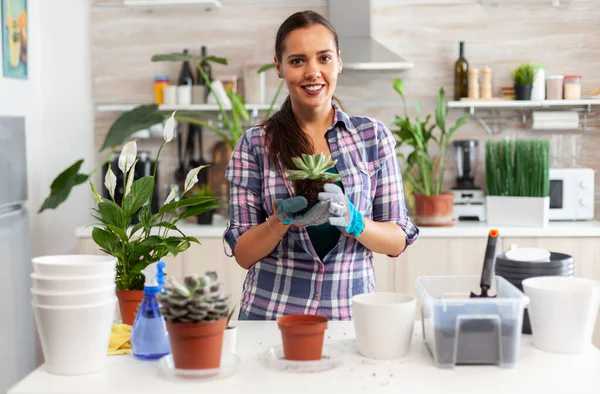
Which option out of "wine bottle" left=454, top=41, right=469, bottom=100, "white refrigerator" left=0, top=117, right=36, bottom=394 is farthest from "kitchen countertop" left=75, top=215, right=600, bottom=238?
"wine bottle" left=454, top=41, right=469, bottom=100

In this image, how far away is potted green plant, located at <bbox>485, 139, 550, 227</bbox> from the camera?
3621 mm

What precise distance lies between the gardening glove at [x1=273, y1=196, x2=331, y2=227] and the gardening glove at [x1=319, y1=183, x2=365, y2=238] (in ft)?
0.04

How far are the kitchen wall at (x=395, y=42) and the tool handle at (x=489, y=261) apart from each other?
2569 millimetres

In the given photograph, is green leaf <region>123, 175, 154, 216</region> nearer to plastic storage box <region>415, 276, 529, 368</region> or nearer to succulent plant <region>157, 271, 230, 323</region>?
succulent plant <region>157, 271, 230, 323</region>

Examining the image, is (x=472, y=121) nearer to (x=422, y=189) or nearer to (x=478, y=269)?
(x=422, y=189)

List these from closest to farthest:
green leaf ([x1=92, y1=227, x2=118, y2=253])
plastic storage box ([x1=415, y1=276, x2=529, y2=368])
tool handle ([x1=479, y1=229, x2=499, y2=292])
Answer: plastic storage box ([x1=415, y1=276, x2=529, y2=368]), tool handle ([x1=479, y1=229, x2=499, y2=292]), green leaf ([x1=92, y1=227, x2=118, y2=253])

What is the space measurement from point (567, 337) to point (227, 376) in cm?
69

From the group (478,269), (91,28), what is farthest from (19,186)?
(478,269)

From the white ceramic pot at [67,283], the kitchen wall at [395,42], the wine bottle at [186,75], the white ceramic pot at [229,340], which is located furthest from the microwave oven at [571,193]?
the white ceramic pot at [67,283]

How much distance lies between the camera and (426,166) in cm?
386

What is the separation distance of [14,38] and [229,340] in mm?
2686

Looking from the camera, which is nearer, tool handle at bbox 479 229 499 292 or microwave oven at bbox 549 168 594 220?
tool handle at bbox 479 229 499 292

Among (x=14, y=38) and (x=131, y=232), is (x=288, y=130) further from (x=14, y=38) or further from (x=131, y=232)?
(x=14, y=38)

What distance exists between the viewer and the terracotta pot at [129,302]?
1.78 metres
